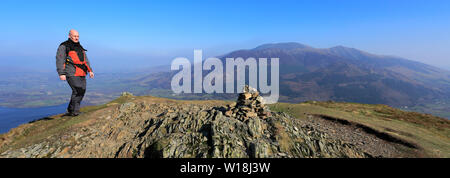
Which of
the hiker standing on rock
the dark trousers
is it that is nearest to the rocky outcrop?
the dark trousers

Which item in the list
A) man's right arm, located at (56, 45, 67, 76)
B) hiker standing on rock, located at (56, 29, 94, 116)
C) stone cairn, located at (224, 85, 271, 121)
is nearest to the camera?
man's right arm, located at (56, 45, 67, 76)

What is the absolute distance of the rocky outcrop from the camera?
39.5ft

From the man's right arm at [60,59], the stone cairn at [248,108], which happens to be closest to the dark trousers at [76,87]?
the man's right arm at [60,59]

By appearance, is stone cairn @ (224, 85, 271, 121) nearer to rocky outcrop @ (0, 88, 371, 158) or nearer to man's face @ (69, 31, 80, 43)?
rocky outcrop @ (0, 88, 371, 158)

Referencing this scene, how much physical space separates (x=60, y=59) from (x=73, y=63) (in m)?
0.74

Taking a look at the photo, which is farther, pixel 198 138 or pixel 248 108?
pixel 248 108

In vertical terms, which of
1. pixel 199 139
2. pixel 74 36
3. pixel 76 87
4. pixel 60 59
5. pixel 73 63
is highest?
pixel 74 36

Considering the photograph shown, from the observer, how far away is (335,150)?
14047 millimetres

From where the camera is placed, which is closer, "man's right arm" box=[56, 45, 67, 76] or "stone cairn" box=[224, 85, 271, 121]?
"man's right arm" box=[56, 45, 67, 76]

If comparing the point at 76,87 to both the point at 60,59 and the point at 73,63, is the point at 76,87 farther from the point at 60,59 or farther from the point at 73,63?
the point at 60,59

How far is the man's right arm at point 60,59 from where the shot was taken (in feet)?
36.6

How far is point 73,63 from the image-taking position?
12.0 meters

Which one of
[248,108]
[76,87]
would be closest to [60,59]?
[76,87]
